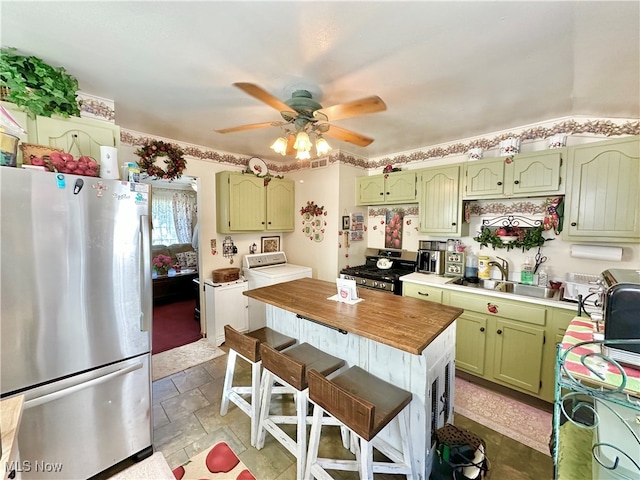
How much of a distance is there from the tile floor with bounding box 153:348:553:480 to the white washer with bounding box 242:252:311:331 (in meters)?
1.15

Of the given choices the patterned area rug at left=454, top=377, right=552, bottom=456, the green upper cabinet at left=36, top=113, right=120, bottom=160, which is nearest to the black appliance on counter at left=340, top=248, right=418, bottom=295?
the patterned area rug at left=454, top=377, right=552, bottom=456

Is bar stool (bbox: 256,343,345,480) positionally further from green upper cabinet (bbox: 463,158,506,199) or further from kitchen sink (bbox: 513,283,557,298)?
green upper cabinet (bbox: 463,158,506,199)

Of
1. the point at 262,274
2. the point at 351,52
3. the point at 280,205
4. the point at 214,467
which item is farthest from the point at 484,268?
the point at 214,467

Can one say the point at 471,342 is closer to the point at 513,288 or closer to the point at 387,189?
the point at 513,288

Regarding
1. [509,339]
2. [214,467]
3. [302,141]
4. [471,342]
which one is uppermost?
[302,141]

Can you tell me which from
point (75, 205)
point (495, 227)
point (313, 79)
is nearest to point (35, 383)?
point (75, 205)

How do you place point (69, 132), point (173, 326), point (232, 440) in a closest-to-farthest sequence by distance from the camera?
point (69, 132)
point (232, 440)
point (173, 326)

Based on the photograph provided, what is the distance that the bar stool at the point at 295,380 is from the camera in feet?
4.91

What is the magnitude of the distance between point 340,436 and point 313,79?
100 inches

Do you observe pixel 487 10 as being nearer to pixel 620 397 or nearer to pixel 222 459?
pixel 620 397

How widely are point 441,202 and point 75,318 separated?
3228 millimetres

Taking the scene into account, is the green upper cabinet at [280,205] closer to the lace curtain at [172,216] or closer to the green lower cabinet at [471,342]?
the green lower cabinet at [471,342]

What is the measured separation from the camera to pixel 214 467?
1.66m

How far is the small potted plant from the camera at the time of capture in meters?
1.51
